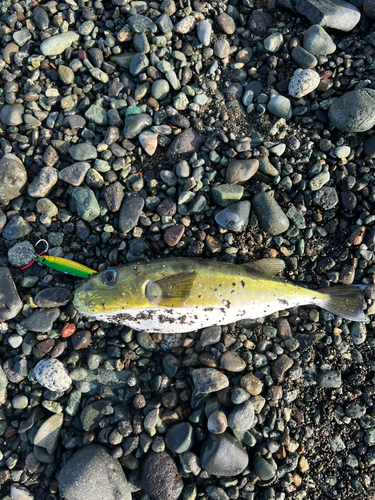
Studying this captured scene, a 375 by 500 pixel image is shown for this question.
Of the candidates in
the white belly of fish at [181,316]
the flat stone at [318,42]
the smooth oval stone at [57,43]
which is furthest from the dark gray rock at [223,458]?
the smooth oval stone at [57,43]

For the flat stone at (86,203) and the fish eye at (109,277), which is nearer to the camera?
the fish eye at (109,277)

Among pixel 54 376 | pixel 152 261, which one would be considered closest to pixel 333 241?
pixel 152 261

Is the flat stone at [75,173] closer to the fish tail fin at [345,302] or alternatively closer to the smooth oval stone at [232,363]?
the smooth oval stone at [232,363]

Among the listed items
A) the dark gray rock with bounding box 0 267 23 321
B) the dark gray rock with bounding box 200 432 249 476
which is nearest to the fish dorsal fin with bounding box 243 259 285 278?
the dark gray rock with bounding box 200 432 249 476

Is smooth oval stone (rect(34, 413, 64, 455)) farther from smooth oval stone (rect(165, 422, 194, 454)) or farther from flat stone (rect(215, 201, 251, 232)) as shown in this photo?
flat stone (rect(215, 201, 251, 232))

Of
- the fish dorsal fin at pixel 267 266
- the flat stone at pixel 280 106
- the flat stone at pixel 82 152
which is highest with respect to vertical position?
the flat stone at pixel 280 106

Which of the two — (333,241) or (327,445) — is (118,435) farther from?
(333,241)
